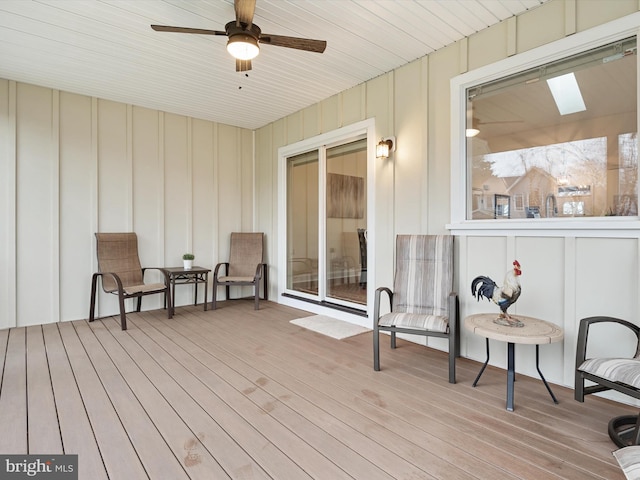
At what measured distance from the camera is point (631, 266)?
2328mm

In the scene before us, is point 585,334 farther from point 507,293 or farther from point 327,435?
point 327,435

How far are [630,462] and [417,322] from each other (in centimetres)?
165

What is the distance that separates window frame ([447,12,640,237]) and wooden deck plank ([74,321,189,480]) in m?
2.82

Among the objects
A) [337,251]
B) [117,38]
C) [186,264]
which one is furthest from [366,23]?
[186,264]

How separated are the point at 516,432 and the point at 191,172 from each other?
5.23 m

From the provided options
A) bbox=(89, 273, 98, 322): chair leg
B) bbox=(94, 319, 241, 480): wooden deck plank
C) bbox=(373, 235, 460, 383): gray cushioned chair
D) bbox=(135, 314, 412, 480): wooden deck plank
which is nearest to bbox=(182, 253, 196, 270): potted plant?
bbox=(89, 273, 98, 322): chair leg

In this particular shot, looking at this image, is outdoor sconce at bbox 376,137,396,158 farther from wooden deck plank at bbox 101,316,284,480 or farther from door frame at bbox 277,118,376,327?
wooden deck plank at bbox 101,316,284,480

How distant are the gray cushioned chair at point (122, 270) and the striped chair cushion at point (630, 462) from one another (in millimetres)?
4468

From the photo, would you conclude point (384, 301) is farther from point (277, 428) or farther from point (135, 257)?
point (135, 257)

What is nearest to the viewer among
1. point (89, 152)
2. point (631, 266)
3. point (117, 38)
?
point (631, 266)

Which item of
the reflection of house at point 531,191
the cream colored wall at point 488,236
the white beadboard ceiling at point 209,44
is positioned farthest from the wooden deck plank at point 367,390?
the white beadboard ceiling at point 209,44

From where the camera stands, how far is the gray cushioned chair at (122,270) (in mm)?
4312

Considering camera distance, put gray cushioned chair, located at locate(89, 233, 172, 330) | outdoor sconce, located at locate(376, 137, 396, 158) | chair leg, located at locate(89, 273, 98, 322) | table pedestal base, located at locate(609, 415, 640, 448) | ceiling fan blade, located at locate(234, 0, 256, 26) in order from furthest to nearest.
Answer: chair leg, located at locate(89, 273, 98, 322)
gray cushioned chair, located at locate(89, 233, 172, 330)
outdoor sconce, located at locate(376, 137, 396, 158)
ceiling fan blade, located at locate(234, 0, 256, 26)
table pedestal base, located at locate(609, 415, 640, 448)

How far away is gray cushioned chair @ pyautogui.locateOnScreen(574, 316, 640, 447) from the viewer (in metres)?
1.75
